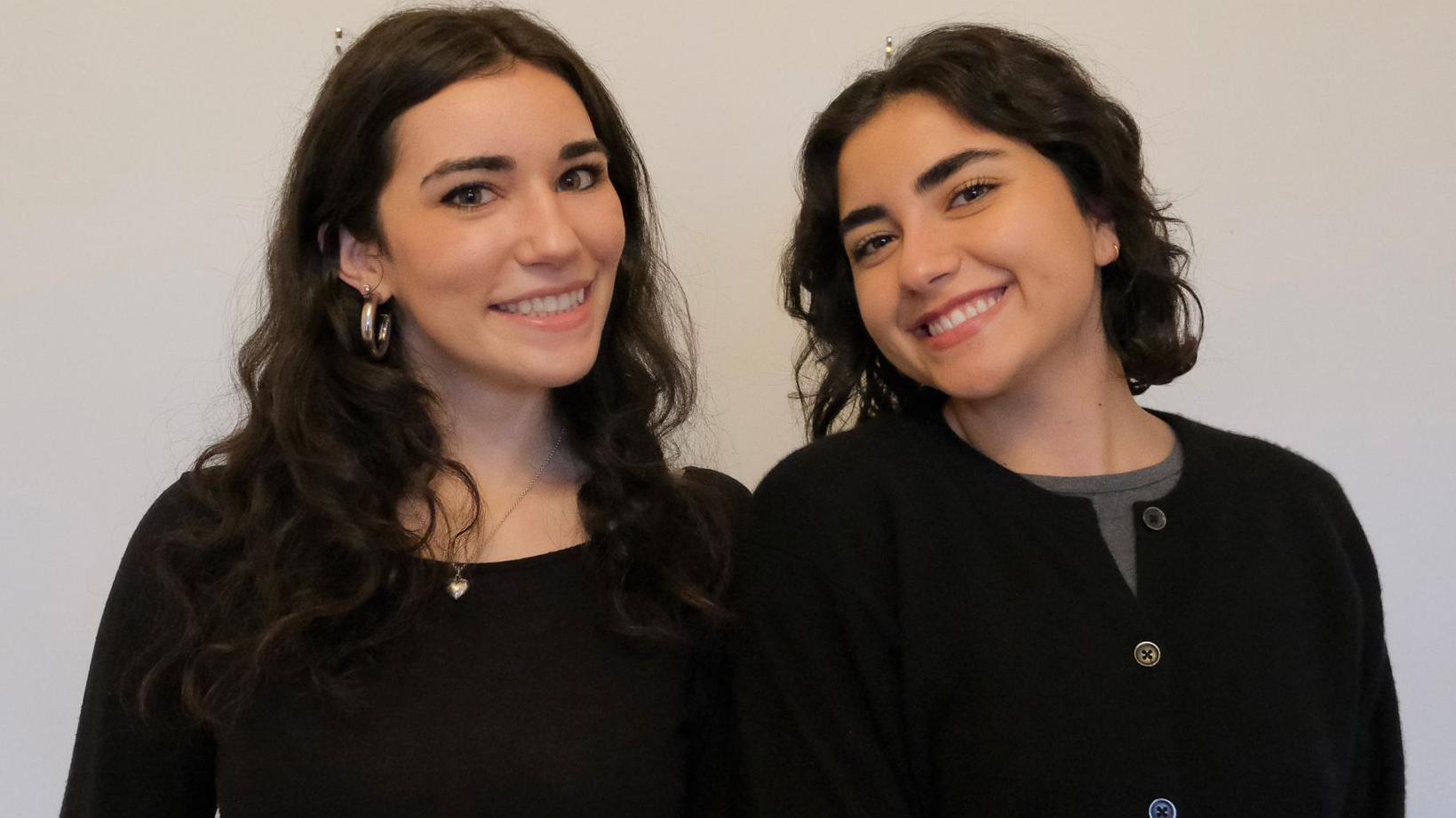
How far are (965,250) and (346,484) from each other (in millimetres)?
775

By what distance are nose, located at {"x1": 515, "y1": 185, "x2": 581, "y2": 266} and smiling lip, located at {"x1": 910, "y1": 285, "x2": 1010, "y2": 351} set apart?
429 millimetres

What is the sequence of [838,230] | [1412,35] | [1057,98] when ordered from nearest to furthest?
[1057,98] < [838,230] < [1412,35]

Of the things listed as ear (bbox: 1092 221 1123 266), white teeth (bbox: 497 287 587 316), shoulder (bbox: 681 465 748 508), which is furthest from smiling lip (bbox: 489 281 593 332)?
ear (bbox: 1092 221 1123 266)

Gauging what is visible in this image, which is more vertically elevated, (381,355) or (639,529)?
(381,355)

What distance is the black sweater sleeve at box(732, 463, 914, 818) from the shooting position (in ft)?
4.71

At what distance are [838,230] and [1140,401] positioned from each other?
2.54 ft

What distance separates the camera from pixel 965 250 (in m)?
1.48

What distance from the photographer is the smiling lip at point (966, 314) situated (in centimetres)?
149

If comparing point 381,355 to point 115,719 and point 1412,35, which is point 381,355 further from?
point 1412,35

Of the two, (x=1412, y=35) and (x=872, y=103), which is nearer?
(x=872, y=103)

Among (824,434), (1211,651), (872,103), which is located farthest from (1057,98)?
(1211,651)

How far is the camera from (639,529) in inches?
64.8

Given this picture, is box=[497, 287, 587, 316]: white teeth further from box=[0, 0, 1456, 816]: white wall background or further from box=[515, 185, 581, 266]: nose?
box=[0, 0, 1456, 816]: white wall background

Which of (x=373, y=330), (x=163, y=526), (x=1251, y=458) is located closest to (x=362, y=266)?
(x=373, y=330)
